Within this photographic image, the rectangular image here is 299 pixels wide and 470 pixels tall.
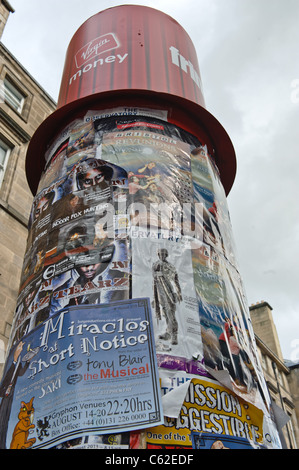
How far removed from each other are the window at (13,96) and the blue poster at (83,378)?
1377cm

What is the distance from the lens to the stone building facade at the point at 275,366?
1238 inches

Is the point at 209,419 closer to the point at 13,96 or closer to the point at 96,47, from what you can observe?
the point at 96,47

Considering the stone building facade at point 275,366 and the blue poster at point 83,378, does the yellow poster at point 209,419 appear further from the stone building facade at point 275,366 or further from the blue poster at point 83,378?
the stone building facade at point 275,366

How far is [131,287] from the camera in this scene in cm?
657

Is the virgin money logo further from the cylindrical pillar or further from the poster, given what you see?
the poster

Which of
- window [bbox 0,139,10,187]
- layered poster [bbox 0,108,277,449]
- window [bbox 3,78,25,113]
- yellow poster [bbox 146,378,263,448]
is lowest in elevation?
yellow poster [bbox 146,378,263,448]

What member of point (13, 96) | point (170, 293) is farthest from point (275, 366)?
point (170, 293)

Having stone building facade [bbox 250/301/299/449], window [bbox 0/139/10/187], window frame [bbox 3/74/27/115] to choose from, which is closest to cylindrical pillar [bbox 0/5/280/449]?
window [bbox 0/139/10/187]

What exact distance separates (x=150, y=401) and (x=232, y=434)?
1.10 meters

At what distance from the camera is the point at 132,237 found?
23.7 feet

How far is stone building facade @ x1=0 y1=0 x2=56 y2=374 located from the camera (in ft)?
42.5

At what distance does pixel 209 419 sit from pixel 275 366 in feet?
95.6

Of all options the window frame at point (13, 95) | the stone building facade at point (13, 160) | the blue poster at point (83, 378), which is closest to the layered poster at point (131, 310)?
the blue poster at point (83, 378)

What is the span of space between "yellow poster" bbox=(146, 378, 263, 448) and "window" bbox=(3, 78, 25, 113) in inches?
598
